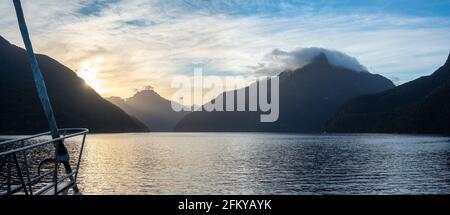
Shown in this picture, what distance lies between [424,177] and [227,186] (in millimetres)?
38658

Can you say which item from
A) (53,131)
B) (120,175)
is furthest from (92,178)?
(53,131)

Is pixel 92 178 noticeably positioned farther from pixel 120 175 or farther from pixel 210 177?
pixel 210 177

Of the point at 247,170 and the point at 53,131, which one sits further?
the point at 247,170
